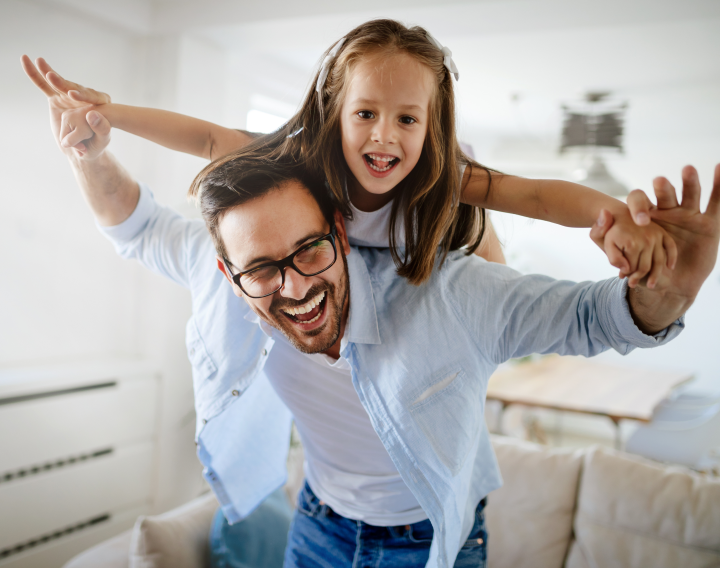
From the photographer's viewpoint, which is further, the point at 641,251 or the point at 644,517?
the point at 644,517

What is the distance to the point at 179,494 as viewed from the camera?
10.3 ft

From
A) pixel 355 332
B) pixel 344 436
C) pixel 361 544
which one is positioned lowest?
pixel 361 544

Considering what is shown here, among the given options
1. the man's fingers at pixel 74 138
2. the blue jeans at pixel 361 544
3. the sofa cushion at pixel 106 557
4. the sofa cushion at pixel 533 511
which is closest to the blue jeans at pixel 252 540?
the sofa cushion at pixel 106 557

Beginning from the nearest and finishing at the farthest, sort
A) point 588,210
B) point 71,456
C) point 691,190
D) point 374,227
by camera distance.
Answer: point 691,190
point 588,210
point 374,227
point 71,456

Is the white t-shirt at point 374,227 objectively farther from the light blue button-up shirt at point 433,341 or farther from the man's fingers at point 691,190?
the man's fingers at point 691,190

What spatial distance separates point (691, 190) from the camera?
0.69 meters

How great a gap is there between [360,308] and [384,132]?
1.08 ft

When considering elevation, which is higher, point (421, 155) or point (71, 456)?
point (421, 155)

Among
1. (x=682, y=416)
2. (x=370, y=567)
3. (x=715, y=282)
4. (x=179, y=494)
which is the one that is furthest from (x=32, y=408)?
(x=715, y=282)

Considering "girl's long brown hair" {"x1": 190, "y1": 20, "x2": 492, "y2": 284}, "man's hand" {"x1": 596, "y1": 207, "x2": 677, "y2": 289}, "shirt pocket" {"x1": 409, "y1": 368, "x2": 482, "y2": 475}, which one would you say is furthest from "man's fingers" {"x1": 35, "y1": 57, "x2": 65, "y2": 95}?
"man's hand" {"x1": 596, "y1": 207, "x2": 677, "y2": 289}

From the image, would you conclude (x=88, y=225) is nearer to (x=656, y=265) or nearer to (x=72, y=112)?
(x=72, y=112)

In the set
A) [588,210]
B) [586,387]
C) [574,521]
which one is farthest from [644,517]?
[586,387]

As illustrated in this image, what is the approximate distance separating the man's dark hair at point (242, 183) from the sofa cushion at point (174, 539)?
1244 millimetres

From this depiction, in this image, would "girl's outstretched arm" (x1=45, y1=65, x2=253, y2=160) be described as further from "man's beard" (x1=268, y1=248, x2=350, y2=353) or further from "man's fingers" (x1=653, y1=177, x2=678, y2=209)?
"man's fingers" (x1=653, y1=177, x2=678, y2=209)
